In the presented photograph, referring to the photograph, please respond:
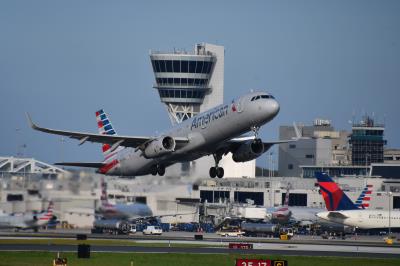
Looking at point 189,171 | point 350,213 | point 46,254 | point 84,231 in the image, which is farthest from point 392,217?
point 46,254

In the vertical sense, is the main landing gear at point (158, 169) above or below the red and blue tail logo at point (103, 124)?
below

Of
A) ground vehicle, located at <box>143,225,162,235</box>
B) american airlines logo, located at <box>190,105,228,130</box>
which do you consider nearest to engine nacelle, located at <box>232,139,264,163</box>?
american airlines logo, located at <box>190,105,228,130</box>

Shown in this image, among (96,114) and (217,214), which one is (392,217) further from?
(96,114)

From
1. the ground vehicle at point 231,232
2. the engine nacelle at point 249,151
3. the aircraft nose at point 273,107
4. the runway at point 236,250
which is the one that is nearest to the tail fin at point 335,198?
the ground vehicle at point 231,232

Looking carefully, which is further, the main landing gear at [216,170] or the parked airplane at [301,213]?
the parked airplane at [301,213]

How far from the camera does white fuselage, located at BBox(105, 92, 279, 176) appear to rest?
251 feet

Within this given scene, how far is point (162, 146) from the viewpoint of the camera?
8175 centimetres

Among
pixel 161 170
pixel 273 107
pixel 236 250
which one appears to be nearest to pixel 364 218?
pixel 236 250

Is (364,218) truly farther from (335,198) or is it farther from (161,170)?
(161,170)

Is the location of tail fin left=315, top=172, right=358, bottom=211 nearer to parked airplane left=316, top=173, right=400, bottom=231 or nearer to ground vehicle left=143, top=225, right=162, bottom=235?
parked airplane left=316, top=173, right=400, bottom=231

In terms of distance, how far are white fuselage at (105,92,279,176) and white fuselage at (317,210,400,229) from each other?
161 ft

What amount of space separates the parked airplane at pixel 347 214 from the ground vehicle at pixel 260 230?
23.1 feet

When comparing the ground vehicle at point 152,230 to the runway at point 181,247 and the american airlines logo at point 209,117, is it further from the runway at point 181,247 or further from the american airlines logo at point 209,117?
the american airlines logo at point 209,117

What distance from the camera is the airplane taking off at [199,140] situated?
77.2 m
